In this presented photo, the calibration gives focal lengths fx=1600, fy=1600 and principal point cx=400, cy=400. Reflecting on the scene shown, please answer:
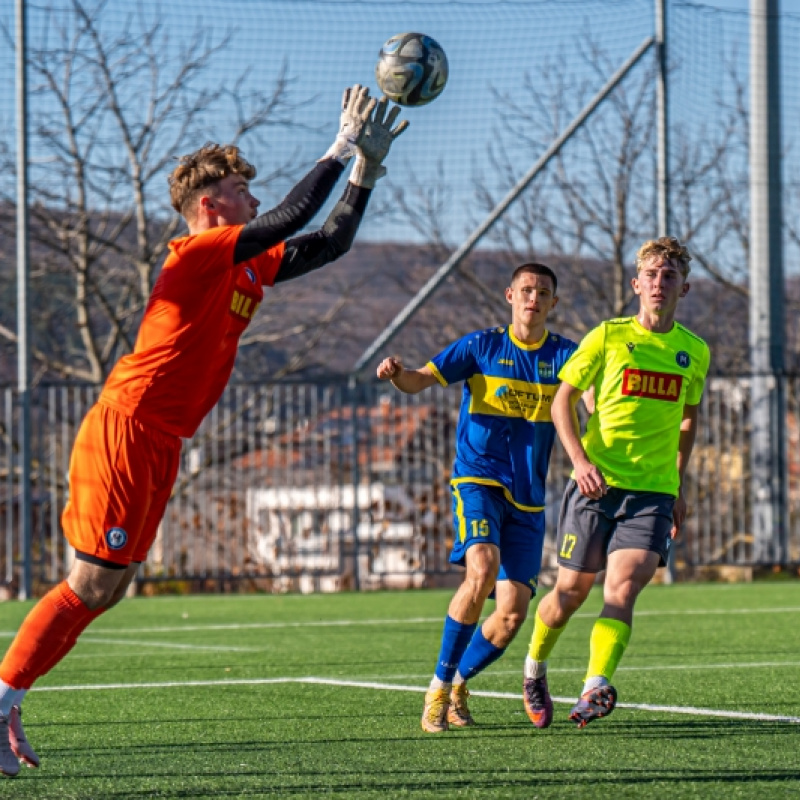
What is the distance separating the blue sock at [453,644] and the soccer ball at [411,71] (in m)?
2.13

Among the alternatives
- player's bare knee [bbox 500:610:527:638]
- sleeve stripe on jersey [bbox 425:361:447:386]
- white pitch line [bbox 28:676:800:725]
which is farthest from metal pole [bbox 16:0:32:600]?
player's bare knee [bbox 500:610:527:638]

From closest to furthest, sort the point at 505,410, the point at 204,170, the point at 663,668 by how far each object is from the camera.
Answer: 1. the point at 204,170
2. the point at 505,410
3. the point at 663,668

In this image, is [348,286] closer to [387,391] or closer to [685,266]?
[387,391]

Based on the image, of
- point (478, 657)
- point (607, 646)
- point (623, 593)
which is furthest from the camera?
point (478, 657)

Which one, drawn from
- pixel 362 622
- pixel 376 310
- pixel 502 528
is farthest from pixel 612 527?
pixel 376 310

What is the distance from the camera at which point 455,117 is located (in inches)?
709

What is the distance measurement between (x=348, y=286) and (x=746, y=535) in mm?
6140

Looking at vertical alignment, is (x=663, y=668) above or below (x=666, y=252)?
below

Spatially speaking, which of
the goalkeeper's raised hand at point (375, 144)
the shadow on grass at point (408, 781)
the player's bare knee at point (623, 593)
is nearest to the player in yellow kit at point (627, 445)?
the player's bare knee at point (623, 593)

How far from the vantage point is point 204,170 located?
17.8 feet

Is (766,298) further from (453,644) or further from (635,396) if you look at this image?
(453,644)

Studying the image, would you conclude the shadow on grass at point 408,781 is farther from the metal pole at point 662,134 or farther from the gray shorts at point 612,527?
the metal pole at point 662,134

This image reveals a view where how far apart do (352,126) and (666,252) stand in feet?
5.78

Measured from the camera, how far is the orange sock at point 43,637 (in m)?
5.06
